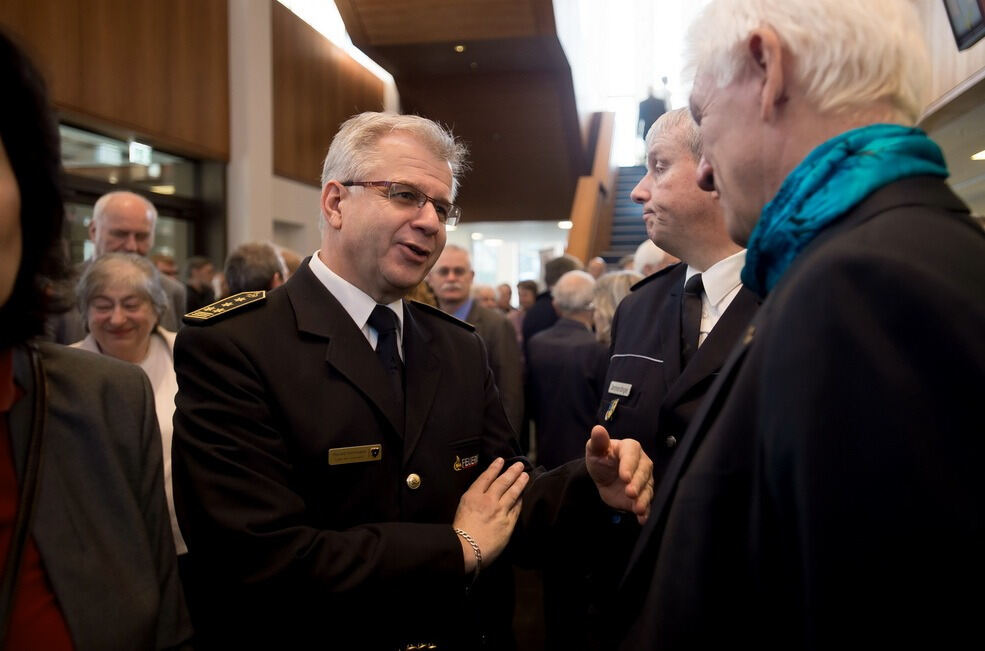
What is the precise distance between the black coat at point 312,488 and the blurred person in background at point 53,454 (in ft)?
0.65

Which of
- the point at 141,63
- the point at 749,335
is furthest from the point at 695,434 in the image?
the point at 141,63

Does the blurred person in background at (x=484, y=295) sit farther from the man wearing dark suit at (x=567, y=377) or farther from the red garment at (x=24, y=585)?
the red garment at (x=24, y=585)

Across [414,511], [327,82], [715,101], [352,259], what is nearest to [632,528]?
[414,511]

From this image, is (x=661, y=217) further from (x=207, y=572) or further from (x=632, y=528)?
(x=207, y=572)

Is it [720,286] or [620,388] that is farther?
[620,388]

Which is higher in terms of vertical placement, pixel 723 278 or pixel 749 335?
pixel 723 278

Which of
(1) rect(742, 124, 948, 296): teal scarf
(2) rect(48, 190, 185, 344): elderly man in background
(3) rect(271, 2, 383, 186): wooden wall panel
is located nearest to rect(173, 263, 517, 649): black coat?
(1) rect(742, 124, 948, 296): teal scarf

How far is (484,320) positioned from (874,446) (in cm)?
375

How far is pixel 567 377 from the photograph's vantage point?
12.9 feet

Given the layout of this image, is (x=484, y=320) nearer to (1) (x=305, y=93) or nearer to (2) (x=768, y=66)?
(2) (x=768, y=66)

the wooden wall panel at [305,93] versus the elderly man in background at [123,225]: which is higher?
the wooden wall panel at [305,93]

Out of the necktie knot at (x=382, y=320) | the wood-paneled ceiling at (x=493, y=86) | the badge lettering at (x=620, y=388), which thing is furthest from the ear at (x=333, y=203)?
the wood-paneled ceiling at (x=493, y=86)

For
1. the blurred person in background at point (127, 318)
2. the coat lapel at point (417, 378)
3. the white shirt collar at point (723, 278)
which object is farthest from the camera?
the blurred person in background at point (127, 318)

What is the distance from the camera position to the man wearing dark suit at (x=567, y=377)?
3.87 metres
